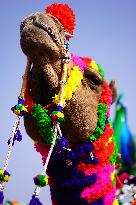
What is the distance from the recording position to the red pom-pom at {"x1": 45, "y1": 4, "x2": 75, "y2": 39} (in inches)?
209

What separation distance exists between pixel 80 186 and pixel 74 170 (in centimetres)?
19

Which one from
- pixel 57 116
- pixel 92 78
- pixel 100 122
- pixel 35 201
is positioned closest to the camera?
pixel 35 201

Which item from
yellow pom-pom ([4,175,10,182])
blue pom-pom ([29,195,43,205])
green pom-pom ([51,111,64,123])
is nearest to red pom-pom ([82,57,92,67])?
green pom-pom ([51,111,64,123])

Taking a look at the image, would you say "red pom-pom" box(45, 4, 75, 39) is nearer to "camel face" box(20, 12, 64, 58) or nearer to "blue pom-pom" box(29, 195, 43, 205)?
"camel face" box(20, 12, 64, 58)

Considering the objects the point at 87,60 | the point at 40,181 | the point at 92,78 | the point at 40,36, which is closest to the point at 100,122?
the point at 92,78

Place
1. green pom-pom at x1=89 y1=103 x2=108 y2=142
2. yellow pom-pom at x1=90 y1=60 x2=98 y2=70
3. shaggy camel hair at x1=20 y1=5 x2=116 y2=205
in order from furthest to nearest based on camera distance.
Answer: yellow pom-pom at x1=90 y1=60 x2=98 y2=70 → green pom-pom at x1=89 y1=103 x2=108 y2=142 → shaggy camel hair at x1=20 y1=5 x2=116 y2=205

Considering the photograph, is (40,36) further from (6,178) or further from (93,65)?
(6,178)

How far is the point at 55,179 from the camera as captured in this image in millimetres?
5215

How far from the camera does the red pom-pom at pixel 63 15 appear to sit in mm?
5309

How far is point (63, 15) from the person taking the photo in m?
5.32

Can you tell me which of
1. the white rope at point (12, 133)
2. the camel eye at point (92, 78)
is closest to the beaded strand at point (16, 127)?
the white rope at point (12, 133)

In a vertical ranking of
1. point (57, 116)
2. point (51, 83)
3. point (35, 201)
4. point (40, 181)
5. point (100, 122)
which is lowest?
point (35, 201)

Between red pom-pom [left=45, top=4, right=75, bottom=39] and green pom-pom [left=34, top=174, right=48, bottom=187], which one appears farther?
red pom-pom [left=45, top=4, right=75, bottom=39]

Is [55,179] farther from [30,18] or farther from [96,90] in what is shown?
[30,18]
